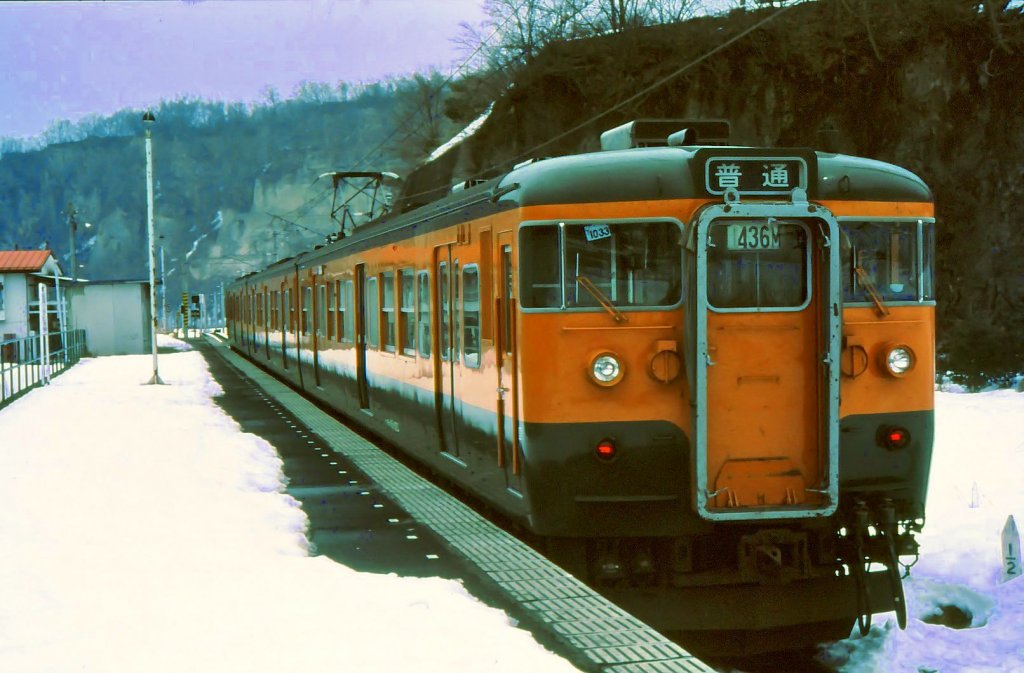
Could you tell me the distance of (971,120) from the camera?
92.3 ft

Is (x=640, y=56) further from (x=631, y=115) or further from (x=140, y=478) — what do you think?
(x=140, y=478)

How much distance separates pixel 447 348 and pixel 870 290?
3.88 metres

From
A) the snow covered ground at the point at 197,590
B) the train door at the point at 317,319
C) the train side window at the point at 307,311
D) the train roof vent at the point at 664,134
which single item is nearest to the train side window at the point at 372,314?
the snow covered ground at the point at 197,590

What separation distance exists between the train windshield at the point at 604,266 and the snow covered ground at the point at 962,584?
3.11m

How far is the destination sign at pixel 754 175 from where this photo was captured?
7.41 m

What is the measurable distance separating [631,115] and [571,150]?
6.57 feet

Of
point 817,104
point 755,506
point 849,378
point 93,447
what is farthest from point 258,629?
point 817,104

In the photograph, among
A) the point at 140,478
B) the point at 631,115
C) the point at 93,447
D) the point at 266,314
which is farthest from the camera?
the point at 631,115

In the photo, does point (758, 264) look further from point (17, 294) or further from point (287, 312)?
point (17, 294)

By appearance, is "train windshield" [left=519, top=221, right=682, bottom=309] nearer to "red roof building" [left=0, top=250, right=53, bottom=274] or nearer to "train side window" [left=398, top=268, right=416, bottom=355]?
"train side window" [left=398, top=268, right=416, bottom=355]

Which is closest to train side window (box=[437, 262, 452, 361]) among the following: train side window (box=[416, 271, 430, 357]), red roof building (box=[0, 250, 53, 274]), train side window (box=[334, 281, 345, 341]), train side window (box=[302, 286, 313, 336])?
train side window (box=[416, 271, 430, 357])

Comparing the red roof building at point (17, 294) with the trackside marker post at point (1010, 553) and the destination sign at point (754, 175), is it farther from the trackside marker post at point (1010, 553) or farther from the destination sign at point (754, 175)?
the destination sign at point (754, 175)

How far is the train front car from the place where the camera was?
24.1ft

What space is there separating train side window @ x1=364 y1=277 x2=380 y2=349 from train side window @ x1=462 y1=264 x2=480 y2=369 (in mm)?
4680
